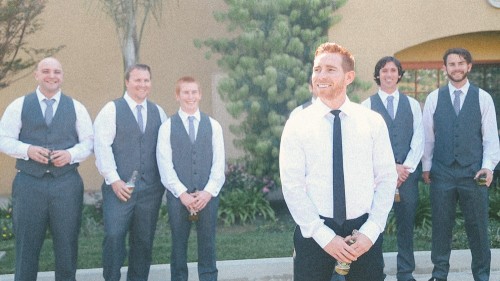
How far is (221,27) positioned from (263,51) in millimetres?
2287

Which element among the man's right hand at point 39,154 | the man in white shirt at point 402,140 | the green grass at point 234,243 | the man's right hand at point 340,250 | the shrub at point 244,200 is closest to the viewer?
the man's right hand at point 340,250

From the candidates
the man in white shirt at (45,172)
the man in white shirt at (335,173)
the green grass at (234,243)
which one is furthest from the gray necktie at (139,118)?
the man in white shirt at (335,173)

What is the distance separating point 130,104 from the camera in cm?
541

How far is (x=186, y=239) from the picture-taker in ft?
18.0

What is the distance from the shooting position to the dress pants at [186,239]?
5418 millimetres

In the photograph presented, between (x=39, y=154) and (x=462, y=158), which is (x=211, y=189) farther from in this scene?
(x=462, y=158)

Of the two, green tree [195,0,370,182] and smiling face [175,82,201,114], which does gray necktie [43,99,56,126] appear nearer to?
smiling face [175,82,201,114]

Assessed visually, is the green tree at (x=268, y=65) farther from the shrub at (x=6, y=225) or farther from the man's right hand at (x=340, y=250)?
the man's right hand at (x=340, y=250)

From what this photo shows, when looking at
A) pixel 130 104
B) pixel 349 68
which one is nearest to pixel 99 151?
pixel 130 104

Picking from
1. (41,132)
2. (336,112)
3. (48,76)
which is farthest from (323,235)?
(48,76)

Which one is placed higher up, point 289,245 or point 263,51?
point 263,51

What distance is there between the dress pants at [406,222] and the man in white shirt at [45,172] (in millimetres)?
2771

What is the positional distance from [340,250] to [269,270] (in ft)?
9.26

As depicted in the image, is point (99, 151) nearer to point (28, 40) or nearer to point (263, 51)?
point (263, 51)
